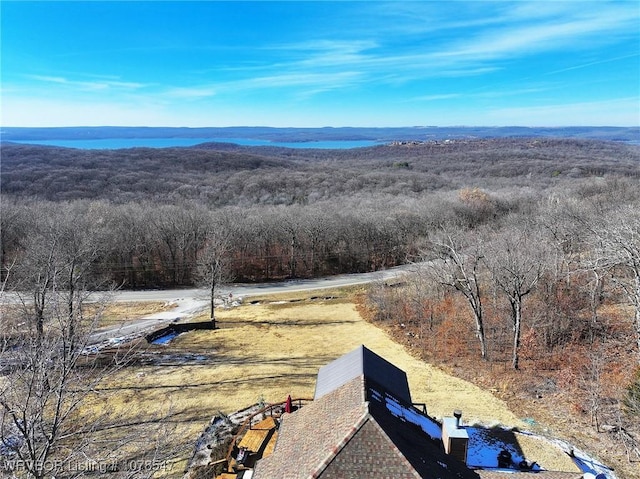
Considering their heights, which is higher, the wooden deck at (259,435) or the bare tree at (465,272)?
the bare tree at (465,272)

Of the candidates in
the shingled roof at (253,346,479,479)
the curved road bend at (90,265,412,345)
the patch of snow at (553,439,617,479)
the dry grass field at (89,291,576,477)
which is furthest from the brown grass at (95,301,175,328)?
the patch of snow at (553,439,617,479)

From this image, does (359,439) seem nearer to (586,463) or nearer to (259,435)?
(259,435)

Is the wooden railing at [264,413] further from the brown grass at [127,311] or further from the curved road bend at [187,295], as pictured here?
the brown grass at [127,311]

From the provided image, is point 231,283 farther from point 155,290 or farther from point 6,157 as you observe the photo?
point 6,157

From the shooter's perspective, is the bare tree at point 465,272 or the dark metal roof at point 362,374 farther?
the bare tree at point 465,272

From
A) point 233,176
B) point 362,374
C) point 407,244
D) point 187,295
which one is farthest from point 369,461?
point 233,176

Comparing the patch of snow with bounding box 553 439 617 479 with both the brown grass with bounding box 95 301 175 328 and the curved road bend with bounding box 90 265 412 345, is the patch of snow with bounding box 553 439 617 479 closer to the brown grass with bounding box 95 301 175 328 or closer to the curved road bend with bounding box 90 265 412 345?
the curved road bend with bounding box 90 265 412 345

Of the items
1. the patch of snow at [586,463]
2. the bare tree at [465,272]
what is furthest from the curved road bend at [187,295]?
the patch of snow at [586,463]
